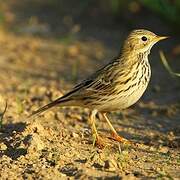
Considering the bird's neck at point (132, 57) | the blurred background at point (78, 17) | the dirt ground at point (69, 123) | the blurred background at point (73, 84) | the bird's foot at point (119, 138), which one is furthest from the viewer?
the blurred background at point (78, 17)

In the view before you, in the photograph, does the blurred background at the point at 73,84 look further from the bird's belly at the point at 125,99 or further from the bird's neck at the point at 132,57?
the bird's neck at the point at 132,57

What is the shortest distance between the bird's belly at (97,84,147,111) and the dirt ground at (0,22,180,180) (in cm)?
42

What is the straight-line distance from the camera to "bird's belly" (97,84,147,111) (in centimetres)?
688

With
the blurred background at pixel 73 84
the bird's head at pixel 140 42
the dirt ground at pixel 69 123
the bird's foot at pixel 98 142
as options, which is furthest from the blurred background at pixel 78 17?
the bird's foot at pixel 98 142

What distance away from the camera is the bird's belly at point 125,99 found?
6.88 meters

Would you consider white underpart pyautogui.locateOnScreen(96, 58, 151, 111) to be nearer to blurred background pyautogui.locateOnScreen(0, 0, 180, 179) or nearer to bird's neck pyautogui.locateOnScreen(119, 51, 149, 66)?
bird's neck pyautogui.locateOnScreen(119, 51, 149, 66)

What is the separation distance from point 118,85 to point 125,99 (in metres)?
0.18

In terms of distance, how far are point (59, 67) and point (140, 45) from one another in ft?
10.7

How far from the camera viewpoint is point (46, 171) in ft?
19.5

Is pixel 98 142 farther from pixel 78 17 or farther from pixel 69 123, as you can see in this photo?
pixel 78 17

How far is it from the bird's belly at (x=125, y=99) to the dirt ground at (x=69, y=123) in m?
0.42

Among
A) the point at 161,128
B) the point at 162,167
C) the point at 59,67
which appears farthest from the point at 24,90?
the point at 162,167

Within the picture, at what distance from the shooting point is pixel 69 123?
779 cm

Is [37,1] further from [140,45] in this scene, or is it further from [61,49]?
[140,45]
